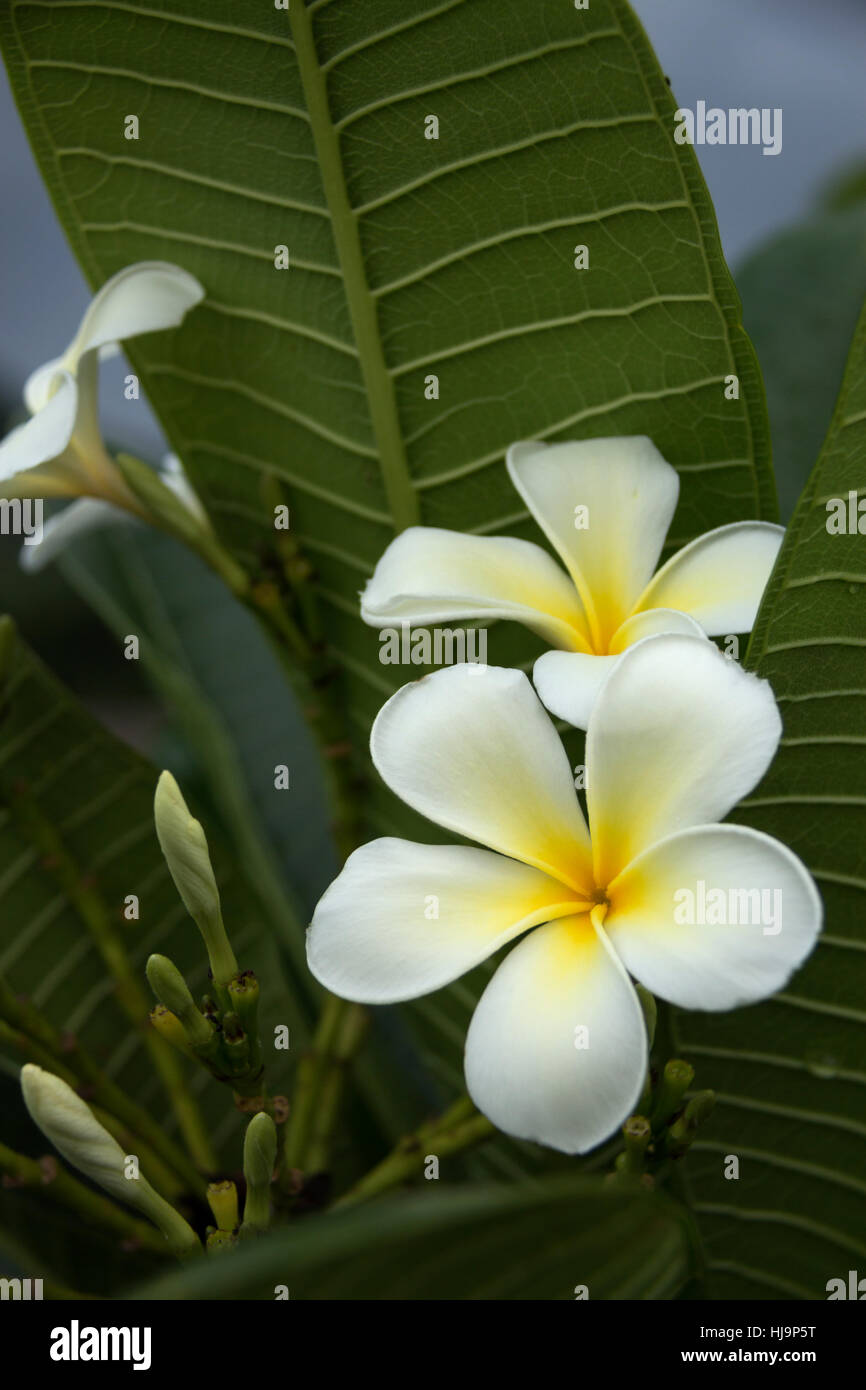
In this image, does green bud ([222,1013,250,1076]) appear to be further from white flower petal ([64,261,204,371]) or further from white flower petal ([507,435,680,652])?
white flower petal ([64,261,204,371])

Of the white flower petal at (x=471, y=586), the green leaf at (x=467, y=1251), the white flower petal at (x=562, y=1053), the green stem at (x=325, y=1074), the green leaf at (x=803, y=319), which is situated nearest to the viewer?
the green leaf at (x=467, y=1251)

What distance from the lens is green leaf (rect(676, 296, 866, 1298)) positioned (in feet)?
1.65

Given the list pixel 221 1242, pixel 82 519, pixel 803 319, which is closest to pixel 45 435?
pixel 82 519

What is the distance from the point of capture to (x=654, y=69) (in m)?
0.55

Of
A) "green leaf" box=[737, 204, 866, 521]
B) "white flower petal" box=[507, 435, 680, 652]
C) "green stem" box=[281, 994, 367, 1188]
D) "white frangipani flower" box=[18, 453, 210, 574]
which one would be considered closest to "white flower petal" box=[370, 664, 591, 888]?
"white flower petal" box=[507, 435, 680, 652]

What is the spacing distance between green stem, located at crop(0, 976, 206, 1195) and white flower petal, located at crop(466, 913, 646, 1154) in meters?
0.23

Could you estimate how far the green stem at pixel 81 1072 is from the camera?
0.59 m

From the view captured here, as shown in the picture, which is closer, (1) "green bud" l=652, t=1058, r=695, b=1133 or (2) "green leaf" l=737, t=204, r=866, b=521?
(1) "green bud" l=652, t=1058, r=695, b=1133

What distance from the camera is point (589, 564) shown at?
59 cm

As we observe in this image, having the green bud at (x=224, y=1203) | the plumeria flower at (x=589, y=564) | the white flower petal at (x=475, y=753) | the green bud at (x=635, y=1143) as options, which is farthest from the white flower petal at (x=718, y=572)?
the green bud at (x=224, y=1203)

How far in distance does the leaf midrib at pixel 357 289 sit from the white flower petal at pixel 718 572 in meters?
0.16

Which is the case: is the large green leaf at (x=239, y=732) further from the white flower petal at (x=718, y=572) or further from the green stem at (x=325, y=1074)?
the white flower petal at (x=718, y=572)

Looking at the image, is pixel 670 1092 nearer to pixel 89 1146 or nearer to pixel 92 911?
pixel 89 1146
